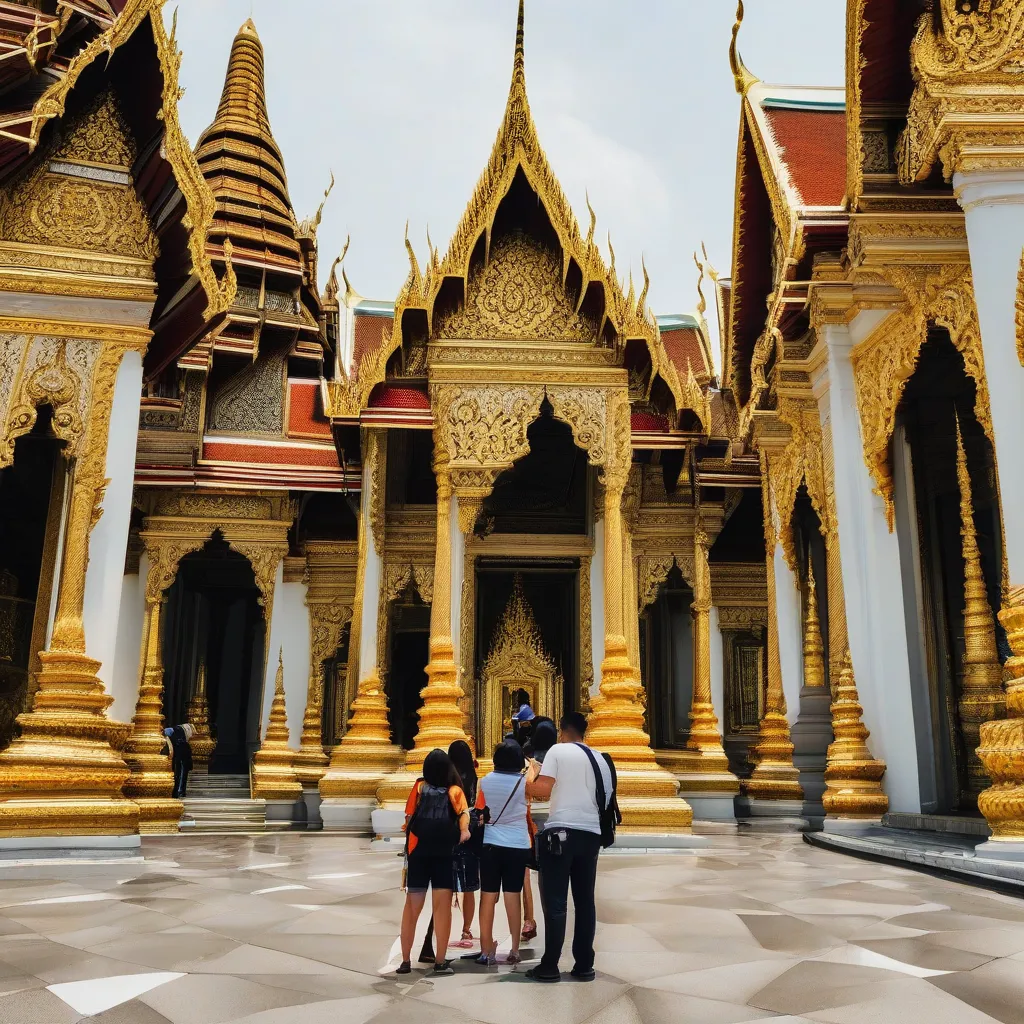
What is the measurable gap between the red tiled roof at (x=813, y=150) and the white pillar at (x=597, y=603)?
3956 mm

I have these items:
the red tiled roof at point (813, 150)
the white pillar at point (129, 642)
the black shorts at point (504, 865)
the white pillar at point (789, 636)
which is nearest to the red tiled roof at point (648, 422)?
the white pillar at point (789, 636)

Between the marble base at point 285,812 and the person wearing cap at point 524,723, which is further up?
the person wearing cap at point 524,723

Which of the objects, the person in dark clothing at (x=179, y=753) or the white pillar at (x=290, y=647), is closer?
the person in dark clothing at (x=179, y=753)

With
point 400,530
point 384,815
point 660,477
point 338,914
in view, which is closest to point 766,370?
point 660,477

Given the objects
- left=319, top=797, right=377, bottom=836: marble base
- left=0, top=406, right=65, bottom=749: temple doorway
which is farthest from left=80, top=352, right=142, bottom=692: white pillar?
left=319, top=797, right=377, bottom=836: marble base

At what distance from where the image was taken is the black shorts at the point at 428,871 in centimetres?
343

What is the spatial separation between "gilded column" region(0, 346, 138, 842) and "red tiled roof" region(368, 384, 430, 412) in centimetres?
285

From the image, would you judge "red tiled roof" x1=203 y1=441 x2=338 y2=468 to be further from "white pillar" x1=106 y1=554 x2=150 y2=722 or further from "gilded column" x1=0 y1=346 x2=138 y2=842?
"gilded column" x1=0 y1=346 x2=138 y2=842

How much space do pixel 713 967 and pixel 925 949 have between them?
0.77 meters

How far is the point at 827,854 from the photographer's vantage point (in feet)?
22.2

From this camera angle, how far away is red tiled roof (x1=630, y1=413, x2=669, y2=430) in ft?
31.9

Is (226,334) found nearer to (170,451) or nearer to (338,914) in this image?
(170,451)

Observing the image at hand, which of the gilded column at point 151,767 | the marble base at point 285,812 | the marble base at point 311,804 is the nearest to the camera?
the gilded column at point 151,767

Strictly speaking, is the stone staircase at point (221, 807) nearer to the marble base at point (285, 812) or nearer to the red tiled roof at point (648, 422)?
the marble base at point (285, 812)
